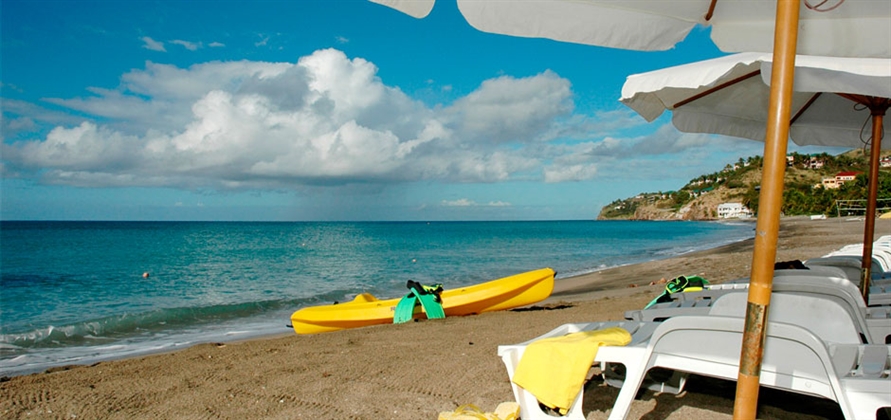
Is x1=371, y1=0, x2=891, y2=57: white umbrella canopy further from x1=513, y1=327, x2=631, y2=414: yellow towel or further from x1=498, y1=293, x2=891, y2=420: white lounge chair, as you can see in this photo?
x1=513, y1=327, x2=631, y2=414: yellow towel

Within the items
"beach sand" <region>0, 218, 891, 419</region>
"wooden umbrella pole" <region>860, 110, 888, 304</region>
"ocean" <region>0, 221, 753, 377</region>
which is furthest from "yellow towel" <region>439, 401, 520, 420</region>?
"ocean" <region>0, 221, 753, 377</region>

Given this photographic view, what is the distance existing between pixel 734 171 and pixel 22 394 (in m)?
138

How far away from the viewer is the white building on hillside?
313 ft

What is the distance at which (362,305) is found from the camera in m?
7.64

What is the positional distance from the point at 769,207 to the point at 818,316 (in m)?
1.39

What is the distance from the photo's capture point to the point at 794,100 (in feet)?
14.6

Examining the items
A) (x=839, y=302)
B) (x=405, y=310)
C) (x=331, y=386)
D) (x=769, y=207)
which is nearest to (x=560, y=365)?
(x=769, y=207)

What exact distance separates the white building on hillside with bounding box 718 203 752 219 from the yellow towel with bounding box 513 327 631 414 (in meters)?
105

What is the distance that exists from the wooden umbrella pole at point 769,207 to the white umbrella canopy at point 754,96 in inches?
19.0

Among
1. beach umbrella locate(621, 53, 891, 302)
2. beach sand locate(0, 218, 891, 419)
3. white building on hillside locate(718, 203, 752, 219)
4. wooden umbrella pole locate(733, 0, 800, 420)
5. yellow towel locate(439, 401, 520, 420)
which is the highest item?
white building on hillside locate(718, 203, 752, 219)

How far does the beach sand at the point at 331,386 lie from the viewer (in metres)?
3.15

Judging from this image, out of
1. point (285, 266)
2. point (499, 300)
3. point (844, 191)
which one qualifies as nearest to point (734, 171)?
point (844, 191)

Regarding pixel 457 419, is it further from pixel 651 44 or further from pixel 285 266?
pixel 285 266

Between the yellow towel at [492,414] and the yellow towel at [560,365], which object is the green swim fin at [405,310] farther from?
the yellow towel at [560,365]
